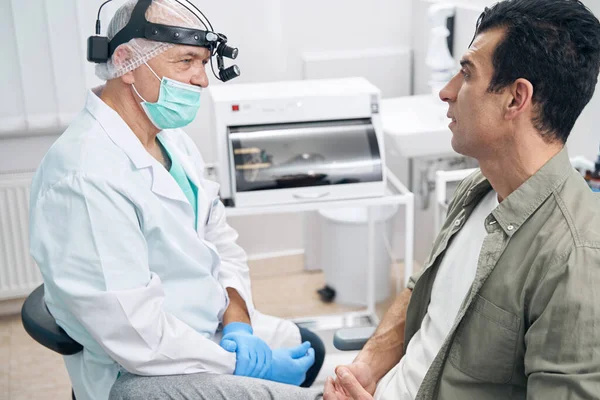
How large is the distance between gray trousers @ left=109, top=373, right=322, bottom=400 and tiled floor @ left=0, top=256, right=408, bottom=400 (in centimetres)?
99

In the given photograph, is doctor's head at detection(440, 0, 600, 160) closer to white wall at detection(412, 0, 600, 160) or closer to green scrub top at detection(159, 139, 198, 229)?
green scrub top at detection(159, 139, 198, 229)

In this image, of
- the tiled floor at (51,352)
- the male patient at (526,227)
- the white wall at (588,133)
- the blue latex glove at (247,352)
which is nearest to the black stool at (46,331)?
the blue latex glove at (247,352)

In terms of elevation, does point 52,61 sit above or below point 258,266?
above

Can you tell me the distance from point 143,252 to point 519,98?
2.69 ft

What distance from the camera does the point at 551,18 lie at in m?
1.17

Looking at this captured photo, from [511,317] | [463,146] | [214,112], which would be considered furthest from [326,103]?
[511,317]

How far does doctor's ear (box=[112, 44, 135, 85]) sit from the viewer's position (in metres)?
1.61

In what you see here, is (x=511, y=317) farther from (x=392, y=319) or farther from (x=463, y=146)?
(x=392, y=319)

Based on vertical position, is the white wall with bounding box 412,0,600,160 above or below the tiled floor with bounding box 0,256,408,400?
above

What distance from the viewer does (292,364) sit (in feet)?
5.78

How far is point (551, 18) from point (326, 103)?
135cm

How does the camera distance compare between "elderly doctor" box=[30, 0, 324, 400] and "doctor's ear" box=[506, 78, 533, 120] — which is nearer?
"doctor's ear" box=[506, 78, 533, 120]

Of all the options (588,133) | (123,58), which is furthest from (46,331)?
(588,133)

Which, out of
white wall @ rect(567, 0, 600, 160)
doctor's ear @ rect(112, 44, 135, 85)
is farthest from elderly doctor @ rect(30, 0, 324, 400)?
white wall @ rect(567, 0, 600, 160)
